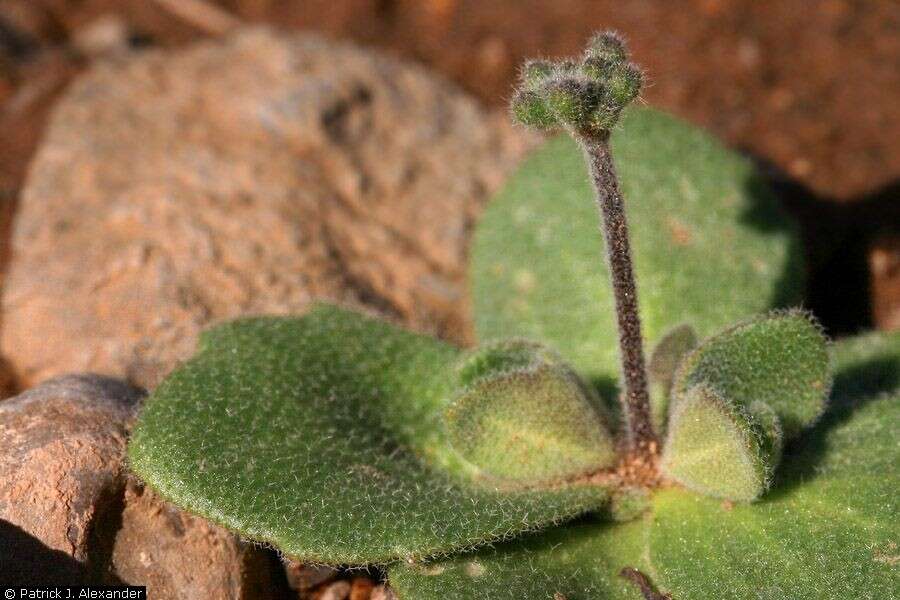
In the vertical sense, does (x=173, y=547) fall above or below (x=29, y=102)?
above

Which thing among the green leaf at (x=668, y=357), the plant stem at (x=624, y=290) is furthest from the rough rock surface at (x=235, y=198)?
the plant stem at (x=624, y=290)

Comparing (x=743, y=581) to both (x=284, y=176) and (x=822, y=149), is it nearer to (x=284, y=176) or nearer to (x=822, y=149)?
(x=284, y=176)

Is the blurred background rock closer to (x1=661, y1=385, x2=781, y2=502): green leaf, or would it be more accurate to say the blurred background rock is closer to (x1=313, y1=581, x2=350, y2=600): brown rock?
(x1=661, y1=385, x2=781, y2=502): green leaf

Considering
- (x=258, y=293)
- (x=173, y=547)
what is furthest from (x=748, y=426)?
(x=258, y=293)

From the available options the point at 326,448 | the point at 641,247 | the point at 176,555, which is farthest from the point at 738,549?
the point at 176,555

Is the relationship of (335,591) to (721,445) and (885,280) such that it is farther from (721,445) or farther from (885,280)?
(885,280)

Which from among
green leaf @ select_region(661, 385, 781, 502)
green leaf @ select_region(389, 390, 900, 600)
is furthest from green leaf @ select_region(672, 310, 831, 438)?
green leaf @ select_region(389, 390, 900, 600)

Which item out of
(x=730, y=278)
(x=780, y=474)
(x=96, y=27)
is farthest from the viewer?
(x=96, y=27)
